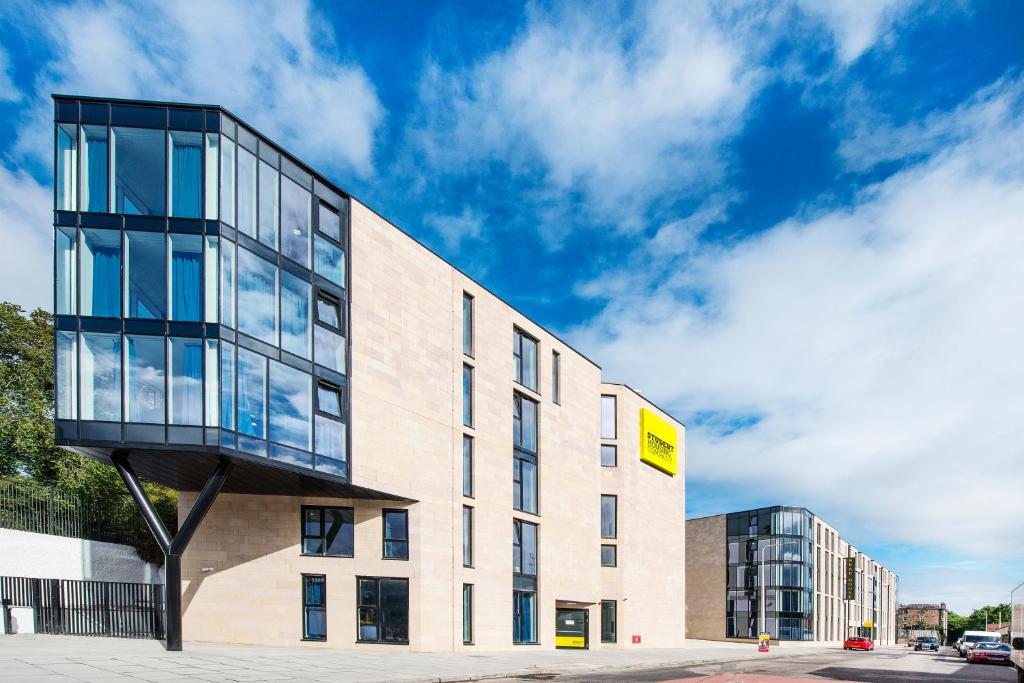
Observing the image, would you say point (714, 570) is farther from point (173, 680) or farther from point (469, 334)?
point (173, 680)

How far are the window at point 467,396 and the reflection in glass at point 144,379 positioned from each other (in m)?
14.3

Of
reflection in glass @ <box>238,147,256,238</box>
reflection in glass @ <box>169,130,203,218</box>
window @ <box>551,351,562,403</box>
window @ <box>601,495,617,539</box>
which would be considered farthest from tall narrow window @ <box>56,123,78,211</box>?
window @ <box>601,495,617,539</box>

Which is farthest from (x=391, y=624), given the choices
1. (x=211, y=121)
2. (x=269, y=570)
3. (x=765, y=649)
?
(x=765, y=649)

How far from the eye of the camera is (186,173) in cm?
2580

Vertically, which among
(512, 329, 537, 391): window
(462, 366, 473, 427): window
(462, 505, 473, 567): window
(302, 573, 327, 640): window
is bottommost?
(302, 573, 327, 640): window

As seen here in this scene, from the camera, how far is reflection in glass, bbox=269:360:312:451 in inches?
1065

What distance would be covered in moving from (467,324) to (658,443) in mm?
24270

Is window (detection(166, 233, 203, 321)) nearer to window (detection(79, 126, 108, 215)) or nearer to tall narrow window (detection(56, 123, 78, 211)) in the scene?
window (detection(79, 126, 108, 215))

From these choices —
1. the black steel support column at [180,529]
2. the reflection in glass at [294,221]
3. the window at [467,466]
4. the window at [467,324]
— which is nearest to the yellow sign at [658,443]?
the window at [467,466]

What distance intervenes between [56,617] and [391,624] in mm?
10935

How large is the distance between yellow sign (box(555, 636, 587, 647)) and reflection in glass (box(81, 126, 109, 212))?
3138 centimetres

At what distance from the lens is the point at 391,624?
3155 cm

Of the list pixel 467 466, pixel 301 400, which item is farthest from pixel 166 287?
pixel 467 466

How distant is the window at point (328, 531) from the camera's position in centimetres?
3181
